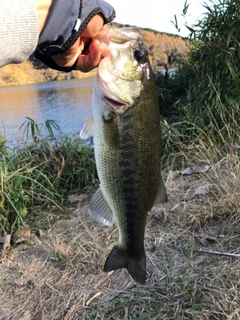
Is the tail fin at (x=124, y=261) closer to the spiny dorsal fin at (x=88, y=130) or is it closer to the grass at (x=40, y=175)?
the spiny dorsal fin at (x=88, y=130)

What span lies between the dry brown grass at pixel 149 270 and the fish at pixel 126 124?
0.75 m

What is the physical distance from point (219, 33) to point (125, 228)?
4960mm

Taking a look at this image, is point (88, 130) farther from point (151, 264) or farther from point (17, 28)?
point (151, 264)

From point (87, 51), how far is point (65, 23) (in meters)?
0.30

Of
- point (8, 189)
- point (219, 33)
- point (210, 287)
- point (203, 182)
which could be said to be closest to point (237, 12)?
point (219, 33)

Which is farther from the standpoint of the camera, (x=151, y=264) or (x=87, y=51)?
(x=151, y=264)

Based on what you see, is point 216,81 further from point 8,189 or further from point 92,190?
point 8,189

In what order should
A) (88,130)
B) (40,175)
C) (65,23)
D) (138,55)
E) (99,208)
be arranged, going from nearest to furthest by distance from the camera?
(65,23)
(138,55)
(88,130)
(99,208)
(40,175)

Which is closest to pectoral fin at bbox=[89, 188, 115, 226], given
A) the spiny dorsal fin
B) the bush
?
the spiny dorsal fin

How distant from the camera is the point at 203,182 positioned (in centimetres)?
372

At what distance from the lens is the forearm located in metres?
1.38

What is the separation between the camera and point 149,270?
2705mm

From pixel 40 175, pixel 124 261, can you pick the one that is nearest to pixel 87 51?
pixel 124 261

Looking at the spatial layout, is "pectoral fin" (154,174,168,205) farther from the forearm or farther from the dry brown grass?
the forearm
